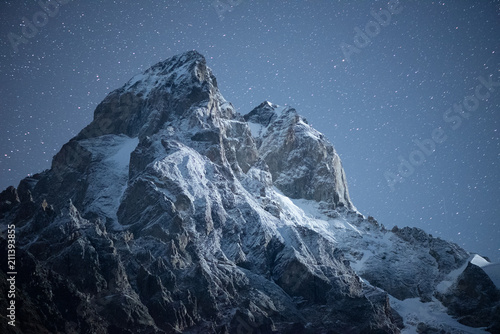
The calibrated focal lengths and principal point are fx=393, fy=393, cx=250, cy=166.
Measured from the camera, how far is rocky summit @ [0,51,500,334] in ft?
196

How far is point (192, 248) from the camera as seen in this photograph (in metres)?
77.2

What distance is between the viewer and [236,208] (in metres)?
97.8

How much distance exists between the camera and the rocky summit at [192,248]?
5959 cm

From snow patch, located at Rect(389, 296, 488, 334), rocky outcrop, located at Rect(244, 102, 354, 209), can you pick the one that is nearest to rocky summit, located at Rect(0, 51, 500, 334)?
snow patch, located at Rect(389, 296, 488, 334)

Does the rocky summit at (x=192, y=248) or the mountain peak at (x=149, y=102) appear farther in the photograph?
the mountain peak at (x=149, y=102)

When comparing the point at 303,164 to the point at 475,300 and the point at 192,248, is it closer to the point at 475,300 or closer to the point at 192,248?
the point at 475,300

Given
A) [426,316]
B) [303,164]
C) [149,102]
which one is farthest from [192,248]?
[303,164]

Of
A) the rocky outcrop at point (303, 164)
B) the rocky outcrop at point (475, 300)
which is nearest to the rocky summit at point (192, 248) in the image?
the rocky outcrop at point (475, 300)

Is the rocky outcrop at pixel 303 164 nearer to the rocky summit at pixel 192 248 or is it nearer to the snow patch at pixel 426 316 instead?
Answer: the rocky summit at pixel 192 248

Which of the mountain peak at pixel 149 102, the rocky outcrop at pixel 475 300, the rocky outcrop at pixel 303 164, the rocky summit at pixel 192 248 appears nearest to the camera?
the rocky summit at pixel 192 248

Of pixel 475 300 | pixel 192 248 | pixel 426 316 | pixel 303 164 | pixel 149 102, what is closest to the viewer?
pixel 192 248

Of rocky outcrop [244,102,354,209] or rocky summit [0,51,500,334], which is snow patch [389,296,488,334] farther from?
rocky outcrop [244,102,354,209]

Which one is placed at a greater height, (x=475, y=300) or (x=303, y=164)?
(x=303, y=164)

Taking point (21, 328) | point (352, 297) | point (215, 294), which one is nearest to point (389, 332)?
point (352, 297)
